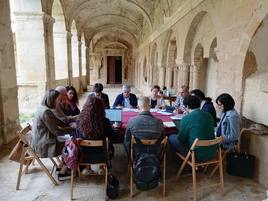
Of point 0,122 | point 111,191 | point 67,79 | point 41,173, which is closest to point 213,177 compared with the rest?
point 111,191

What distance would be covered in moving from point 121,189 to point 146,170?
60 centimetres

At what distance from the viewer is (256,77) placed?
142 inches

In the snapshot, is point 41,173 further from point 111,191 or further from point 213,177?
point 213,177

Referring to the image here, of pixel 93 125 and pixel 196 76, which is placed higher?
pixel 196 76

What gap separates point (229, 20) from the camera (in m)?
4.14

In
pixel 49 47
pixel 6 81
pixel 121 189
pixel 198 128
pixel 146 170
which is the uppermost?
pixel 49 47

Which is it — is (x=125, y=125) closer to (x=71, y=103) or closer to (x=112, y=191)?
(x=112, y=191)

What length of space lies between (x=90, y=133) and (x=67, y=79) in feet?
29.8

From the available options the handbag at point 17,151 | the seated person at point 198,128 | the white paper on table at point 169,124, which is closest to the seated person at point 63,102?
the handbag at point 17,151

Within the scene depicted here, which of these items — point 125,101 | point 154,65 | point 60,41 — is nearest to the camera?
point 125,101

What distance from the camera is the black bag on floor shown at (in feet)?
10.8

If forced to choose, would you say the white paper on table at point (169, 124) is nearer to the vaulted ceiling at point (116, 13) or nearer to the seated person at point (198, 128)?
the seated person at point (198, 128)

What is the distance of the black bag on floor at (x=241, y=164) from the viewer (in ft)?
10.8

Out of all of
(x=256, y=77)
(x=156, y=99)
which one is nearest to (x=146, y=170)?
(x=256, y=77)
